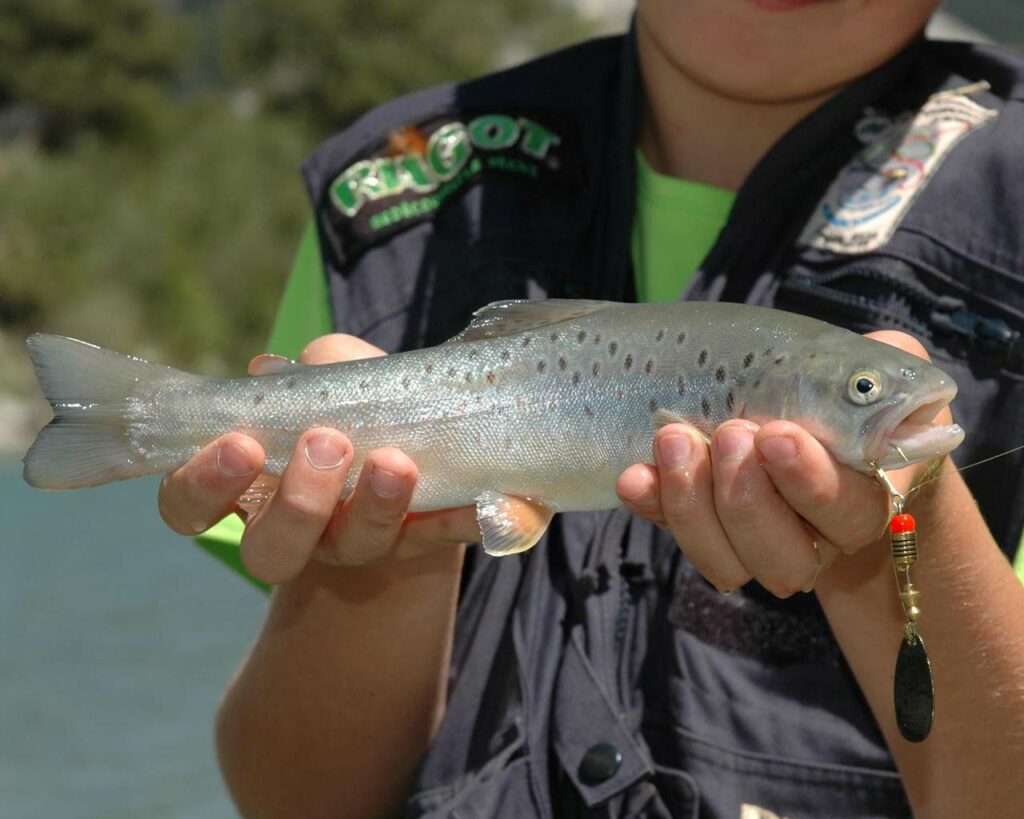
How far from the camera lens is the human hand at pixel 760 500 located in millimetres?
1944

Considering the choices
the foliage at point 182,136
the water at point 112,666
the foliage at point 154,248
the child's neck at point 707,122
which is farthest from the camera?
the foliage at point 182,136

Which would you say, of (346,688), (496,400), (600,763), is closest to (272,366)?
(496,400)

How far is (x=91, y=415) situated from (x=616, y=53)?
→ 1.59 m

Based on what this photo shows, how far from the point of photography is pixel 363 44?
159ft

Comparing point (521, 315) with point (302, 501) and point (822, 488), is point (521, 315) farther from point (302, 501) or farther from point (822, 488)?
point (822, 488)

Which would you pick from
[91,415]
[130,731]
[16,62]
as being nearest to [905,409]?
[91,415]

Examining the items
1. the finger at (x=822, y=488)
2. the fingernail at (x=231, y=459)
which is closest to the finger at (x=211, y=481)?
the fingernail at (x=231, y=459)

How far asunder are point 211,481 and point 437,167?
1.12m

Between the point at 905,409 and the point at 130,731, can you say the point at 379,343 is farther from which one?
the point at 130,731

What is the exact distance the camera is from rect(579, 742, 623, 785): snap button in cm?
238

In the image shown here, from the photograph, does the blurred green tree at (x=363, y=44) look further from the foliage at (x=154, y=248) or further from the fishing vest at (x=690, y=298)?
the fishing vest at (x=690, y=298)

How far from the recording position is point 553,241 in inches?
114

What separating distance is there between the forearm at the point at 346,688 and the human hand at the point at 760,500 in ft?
2.27

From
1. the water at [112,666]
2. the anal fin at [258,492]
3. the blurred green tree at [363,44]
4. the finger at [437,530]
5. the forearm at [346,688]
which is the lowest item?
the blurred green tree at [363,44]
